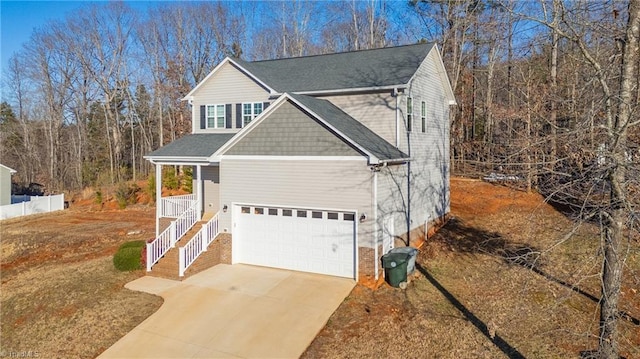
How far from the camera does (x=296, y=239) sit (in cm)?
1366

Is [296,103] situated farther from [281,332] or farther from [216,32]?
[216,32]

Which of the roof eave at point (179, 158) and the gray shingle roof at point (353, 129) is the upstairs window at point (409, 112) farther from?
the roof eave at point (179, 158)

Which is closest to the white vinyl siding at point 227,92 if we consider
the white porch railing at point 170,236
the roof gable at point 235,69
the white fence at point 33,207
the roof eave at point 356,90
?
the roof gable at point 235,69

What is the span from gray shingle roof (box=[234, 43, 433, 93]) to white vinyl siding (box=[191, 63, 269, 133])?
0.53 m

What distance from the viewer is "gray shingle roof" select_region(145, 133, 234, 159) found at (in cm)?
1644

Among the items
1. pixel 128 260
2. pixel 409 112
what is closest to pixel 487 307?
pixel 409 112

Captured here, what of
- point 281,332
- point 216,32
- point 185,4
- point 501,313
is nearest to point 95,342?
point 281,332

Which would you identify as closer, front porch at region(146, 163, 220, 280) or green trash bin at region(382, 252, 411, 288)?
green trash bin at region(382, 252, 411, 288)

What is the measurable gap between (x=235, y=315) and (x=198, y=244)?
4327 millimetres

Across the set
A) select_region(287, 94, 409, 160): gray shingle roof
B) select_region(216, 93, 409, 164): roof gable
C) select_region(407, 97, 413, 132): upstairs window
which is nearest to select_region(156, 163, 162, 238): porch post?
select_region(216, 93, 409, 164): roof gable

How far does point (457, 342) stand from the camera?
8672 millimetres

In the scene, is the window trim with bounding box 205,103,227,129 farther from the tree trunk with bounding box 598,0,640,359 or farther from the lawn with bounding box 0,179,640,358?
the tree trunk with bounding box 598,0,640,359

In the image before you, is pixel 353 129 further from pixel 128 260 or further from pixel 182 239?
pixel 128 260

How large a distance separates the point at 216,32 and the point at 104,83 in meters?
12.8
